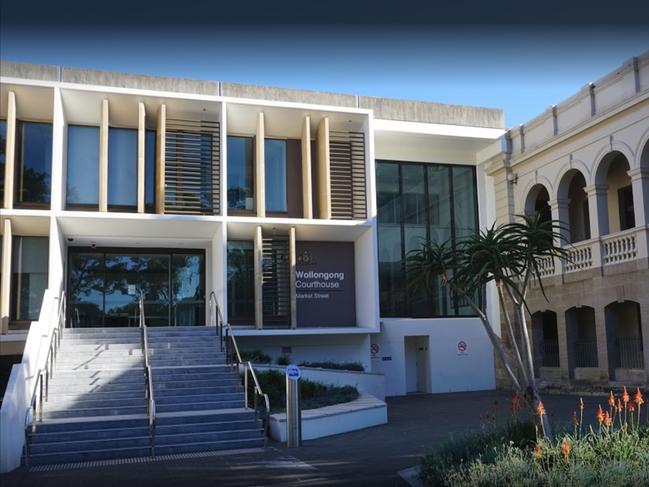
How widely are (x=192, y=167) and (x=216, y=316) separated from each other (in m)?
4.83

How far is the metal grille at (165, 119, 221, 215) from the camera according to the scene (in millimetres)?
21656

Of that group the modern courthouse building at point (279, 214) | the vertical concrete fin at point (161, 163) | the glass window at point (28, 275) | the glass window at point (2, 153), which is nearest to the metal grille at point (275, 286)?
the modern courthouse building at point (279, 214)

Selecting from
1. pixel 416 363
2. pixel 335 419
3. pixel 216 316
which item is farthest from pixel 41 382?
pixel 416 363

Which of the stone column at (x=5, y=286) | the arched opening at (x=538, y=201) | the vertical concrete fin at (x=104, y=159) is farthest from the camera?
the arched opening at (x=538, y=201)

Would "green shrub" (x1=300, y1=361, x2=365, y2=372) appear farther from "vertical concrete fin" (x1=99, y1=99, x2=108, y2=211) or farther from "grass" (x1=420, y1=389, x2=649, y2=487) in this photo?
"grass" (x1=420, y1=389, x2=649, y2=487)

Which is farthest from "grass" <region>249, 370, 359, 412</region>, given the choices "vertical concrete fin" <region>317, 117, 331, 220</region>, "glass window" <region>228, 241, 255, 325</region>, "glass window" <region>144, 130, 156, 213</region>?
"glass window" <region>144, 130, 156, 213</region>

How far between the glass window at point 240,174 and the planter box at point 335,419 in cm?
865

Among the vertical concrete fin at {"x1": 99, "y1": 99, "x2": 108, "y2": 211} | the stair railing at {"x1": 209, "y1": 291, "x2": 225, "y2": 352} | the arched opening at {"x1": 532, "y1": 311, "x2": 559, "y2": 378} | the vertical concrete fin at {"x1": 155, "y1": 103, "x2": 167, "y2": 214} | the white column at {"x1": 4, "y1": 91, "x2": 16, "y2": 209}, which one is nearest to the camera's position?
the stair railing at {"x1": 209, "y1": 291, "x2": 225, "y2": 352}

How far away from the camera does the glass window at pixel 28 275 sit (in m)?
20.4

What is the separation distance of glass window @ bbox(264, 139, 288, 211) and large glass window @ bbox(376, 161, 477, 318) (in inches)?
168

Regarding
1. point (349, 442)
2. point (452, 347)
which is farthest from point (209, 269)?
point (349, 442)

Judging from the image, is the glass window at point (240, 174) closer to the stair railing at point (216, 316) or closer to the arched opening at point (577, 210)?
the stair railing at point (216, 316)

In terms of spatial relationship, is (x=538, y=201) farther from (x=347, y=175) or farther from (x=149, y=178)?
(x=149, y=178)

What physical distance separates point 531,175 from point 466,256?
13.9m
